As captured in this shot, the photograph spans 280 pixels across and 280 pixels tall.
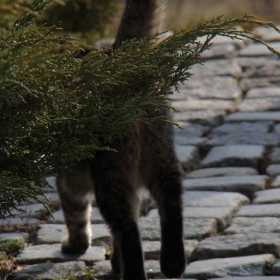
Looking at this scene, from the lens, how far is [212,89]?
8398mm

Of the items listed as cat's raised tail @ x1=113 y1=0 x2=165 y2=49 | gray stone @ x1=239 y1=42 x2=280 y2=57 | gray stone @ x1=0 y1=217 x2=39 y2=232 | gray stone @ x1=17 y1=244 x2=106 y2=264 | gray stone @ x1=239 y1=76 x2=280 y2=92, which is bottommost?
gray stone @ x1=17 y1=244 x2=106 y2=264

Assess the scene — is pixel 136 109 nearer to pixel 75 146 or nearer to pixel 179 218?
pixel 75 146

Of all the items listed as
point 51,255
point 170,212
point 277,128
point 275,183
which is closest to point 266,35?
point 277,128

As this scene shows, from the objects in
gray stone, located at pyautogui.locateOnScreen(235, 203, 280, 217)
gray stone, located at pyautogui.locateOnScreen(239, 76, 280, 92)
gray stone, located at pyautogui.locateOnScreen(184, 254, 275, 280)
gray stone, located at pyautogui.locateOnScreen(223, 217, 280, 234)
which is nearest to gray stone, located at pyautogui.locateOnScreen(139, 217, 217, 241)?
gray stone, located at pyautogui.locateOnScreen(223, 217, 280, 234)

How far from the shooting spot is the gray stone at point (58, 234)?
4750mm

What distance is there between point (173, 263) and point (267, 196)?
57.3 inches

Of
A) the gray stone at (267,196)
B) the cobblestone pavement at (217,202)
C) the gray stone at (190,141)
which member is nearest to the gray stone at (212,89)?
the cobblestone pavement at (217,202)

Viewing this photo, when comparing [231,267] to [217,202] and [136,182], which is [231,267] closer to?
[136,182]

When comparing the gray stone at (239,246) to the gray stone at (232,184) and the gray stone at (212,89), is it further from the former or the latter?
the gray stone at (212,89)

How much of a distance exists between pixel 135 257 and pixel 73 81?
115 centimetres

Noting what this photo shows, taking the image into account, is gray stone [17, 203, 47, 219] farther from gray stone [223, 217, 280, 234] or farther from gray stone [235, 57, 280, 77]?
gray stone [235, 57, 280, 77]

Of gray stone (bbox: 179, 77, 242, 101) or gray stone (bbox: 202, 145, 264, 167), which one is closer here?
gray stone (bbox: 202, 145, 264, 167)

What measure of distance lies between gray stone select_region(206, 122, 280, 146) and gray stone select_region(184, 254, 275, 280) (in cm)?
269

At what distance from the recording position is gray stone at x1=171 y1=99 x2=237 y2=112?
768 cm
